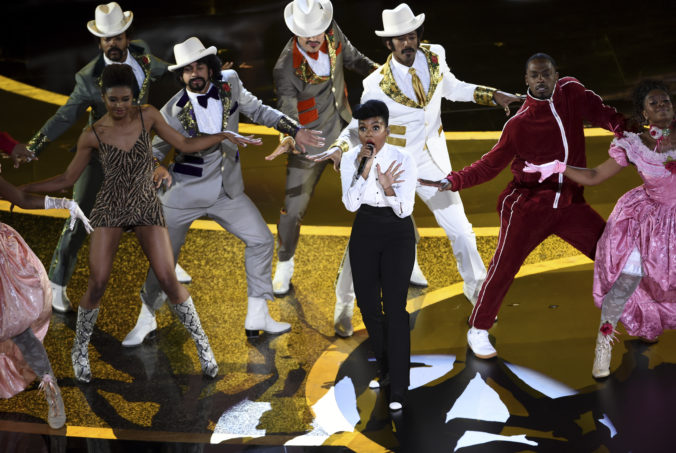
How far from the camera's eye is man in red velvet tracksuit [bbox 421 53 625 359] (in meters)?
5.57

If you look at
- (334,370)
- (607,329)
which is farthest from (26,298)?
(607,329)

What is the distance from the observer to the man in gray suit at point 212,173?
5.96m

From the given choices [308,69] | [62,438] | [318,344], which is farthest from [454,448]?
[308,69]

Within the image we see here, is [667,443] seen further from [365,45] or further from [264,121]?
[365,45]

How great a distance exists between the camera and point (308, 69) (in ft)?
21.5

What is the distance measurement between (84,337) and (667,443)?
3243mm

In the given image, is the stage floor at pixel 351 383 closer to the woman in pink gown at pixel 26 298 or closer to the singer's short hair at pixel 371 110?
the woman in pink gown at pixel 26 298

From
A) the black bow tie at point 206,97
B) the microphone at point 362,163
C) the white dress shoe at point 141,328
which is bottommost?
the white dress shoe at point 141,328

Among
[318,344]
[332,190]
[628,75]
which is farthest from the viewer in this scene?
[628,75]

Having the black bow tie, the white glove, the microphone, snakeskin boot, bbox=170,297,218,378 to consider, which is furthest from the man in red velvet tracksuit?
the white glove

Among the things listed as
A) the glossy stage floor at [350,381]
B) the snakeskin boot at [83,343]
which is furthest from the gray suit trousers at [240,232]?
the snakeskin boot at [83,343]

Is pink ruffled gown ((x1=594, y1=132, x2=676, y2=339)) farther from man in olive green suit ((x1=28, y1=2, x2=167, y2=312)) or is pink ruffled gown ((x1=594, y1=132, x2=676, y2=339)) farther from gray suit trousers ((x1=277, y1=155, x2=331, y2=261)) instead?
man in olive green suit ((x1=28, y1=2, x2=167, y2=312))

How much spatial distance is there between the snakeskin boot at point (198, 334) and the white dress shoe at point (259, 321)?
0.51 meters

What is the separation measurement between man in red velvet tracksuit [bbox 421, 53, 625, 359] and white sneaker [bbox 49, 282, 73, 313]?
9.23 feet
